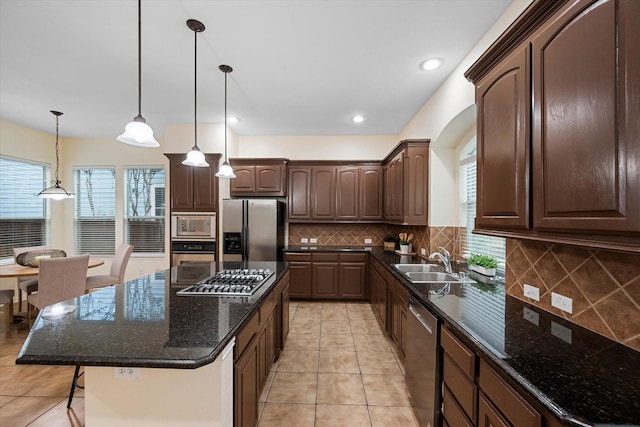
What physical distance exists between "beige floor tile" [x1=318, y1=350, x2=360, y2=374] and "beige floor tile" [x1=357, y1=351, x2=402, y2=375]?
66 millimetres

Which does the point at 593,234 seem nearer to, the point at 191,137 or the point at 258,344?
the point at 258,344

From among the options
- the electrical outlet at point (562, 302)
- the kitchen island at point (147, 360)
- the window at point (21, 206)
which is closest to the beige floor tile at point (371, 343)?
the electrical outlet at point (562, 302)

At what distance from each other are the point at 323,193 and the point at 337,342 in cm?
244

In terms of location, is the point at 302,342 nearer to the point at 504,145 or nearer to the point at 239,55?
the point at 504,145

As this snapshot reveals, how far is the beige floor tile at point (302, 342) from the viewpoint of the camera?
2.91 m

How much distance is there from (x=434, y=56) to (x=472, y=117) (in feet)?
2.38

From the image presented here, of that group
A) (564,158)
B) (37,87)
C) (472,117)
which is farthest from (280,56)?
(37,87)

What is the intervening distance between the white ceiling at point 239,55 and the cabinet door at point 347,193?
1.03 metres

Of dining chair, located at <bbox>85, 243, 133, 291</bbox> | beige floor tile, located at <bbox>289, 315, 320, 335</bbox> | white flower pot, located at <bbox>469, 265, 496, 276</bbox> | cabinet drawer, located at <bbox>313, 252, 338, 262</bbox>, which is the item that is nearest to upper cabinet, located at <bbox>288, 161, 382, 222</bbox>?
cabinet drawer, located at <bbox>313, 252, 338, 262</bbox>

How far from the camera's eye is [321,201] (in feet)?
15.3

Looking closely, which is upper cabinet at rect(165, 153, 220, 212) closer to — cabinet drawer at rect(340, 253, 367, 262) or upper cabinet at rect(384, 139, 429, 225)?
cabinet drawer at rect(340, 253, 367, 262)

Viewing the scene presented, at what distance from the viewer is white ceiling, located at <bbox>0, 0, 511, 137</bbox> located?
6.29 feet

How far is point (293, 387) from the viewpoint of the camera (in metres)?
2.26

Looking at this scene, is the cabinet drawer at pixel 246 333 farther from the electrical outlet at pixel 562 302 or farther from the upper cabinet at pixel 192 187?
the upper cabinet at pixel 192 187
